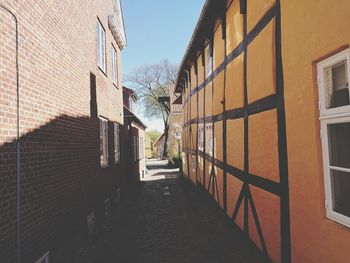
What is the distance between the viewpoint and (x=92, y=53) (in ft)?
27.5

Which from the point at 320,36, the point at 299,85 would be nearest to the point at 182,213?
the point at 299,85

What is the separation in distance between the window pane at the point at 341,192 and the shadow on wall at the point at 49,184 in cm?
346

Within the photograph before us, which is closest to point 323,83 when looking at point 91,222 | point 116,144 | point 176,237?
point 176,237

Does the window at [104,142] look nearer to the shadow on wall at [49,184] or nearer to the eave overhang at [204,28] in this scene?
the shadow on wall at [49,184]

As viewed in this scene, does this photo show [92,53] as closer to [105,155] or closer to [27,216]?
[105,155]

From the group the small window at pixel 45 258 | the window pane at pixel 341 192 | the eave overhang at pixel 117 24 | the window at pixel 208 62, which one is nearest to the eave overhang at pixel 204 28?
the window at pixel 208 62

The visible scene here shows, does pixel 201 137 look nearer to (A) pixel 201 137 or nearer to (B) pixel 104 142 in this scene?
(A) pixel 201 137

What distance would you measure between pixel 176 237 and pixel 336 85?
16.3 ft

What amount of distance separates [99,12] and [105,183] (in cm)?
490

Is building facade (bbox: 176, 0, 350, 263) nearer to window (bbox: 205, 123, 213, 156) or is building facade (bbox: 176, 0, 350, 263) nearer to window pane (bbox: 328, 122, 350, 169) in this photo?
window pane (bbox: 328, 122, 350, 169)

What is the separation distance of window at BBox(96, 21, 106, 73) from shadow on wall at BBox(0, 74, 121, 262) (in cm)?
232

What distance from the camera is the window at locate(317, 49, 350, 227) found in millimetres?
3129

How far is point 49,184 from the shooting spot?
16.6 ft

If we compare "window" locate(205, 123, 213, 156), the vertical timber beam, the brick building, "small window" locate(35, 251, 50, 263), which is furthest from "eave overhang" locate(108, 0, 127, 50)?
"small window" locate(35, 251, 50, 263)
